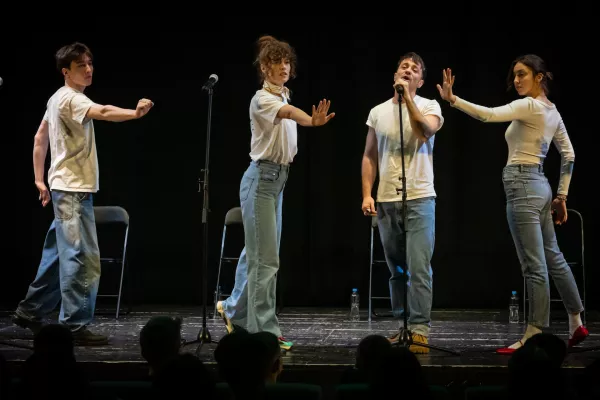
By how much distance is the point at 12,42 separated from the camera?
7.01 m

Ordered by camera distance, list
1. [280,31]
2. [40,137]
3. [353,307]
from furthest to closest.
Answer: [280,31] < [353,307] < [40,137]

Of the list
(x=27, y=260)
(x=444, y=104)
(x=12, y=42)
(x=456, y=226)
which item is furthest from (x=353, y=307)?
(x=12, y=42)

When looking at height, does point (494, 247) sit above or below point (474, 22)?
below

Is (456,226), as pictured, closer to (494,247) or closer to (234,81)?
(494,247)

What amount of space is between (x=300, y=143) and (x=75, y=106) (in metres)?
2.53

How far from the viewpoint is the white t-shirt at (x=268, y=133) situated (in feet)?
14.5

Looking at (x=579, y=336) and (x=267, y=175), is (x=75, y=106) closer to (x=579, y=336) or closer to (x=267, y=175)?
(x=267, y=175)

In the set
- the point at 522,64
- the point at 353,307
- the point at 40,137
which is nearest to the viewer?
the point at 522,64

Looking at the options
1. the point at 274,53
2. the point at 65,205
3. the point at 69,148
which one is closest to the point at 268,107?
the point at 274,53

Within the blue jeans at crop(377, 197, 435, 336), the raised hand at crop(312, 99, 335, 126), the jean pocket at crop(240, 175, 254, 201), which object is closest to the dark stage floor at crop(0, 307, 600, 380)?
the blue jeans at crop(377, 197, 435, 336)

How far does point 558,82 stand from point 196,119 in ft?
9.77

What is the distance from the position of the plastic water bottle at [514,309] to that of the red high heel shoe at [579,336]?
58.5 inches

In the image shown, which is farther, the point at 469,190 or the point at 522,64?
the point at 469,190

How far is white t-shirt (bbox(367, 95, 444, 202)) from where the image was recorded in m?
4.48
